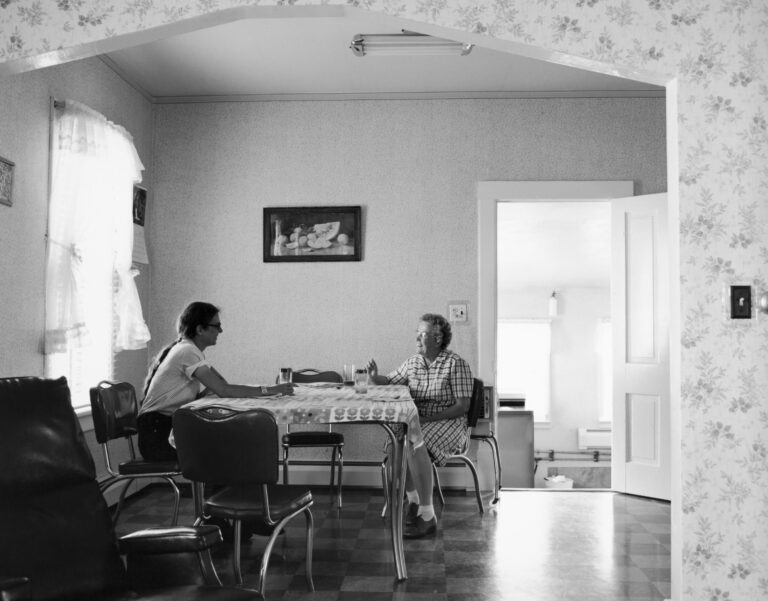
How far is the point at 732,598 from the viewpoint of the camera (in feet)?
8.11

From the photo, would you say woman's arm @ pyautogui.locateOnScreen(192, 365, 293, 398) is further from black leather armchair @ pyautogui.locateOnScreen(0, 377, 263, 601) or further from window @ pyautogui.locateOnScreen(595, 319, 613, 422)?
window @ pyautogui.locateOnScreen(595, 319, 613, 422)

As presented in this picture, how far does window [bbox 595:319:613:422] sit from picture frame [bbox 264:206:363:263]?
17.1ft

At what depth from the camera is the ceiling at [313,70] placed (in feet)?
14.2

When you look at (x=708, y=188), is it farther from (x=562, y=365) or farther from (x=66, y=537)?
(x=562, y=365)

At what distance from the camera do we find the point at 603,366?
31.3 ft

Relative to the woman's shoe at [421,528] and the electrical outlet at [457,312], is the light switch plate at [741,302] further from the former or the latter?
the electrical outlet at [457,312]

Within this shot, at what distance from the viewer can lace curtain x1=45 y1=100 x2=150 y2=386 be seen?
3.92 meters

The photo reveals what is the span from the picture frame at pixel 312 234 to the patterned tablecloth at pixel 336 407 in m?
1.85

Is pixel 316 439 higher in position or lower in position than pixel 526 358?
lower

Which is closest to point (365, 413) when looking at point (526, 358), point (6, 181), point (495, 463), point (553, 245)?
point (495, 463)

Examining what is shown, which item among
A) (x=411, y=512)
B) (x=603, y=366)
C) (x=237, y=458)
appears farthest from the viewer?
(x=603, y=366)

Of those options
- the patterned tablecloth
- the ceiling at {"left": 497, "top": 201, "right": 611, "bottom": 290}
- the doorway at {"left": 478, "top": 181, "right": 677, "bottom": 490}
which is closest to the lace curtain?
the patterned tablecloth

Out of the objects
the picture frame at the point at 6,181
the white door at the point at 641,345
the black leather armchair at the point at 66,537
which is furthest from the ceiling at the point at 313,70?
the black leather armchair at the point at 66,537

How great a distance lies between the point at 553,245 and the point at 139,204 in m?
4.66
